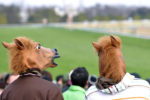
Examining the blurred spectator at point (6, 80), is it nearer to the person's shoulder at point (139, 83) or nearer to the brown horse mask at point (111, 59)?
the brown horse mask at point (111, 59)

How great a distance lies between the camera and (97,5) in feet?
247

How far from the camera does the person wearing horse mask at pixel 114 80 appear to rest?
2.53 metres

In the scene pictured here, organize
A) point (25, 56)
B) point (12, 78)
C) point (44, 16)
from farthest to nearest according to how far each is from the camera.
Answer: point (44, 16)
point (12, 78)
point (25, 56)

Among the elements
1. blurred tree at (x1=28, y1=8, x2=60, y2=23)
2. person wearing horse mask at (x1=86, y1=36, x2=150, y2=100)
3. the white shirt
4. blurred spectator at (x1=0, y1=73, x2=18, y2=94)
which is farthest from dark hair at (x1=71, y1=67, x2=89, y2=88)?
blurred tree at (x1=28, y1=8, x2=60, y2=23)

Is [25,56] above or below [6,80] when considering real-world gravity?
above

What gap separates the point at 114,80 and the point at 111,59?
0.17m

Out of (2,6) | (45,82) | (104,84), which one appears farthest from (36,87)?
(2,6)

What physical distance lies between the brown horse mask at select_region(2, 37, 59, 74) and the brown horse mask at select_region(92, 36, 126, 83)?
0.45 metres

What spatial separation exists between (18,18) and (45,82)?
47.8 meters

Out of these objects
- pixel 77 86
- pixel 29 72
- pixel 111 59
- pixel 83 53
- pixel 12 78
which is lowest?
pixel 83 53

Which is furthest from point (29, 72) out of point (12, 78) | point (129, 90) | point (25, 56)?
point (12, 78)

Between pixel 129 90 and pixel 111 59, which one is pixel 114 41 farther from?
pixel 129 90

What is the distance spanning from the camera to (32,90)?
2551 millimetres

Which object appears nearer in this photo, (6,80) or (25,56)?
(25,56)
